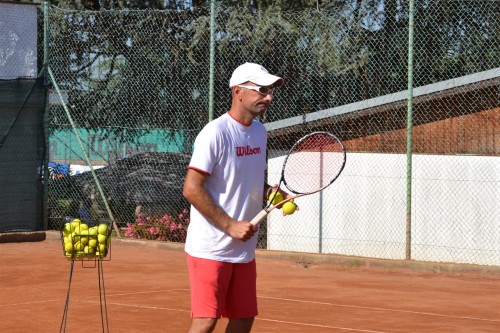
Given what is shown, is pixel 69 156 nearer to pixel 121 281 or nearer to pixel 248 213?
pixel 121 281

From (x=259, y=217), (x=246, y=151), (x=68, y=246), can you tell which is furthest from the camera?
(x=68, y=246)

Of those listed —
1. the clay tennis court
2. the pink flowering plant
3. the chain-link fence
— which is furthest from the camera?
the pink flowering plant

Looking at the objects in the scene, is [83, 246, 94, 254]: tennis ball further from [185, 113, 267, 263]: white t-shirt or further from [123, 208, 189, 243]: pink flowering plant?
[123, 208, 189, 243]: pink flowering plant

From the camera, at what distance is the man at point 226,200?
5.52m

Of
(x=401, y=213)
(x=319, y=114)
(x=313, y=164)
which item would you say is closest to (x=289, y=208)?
(x=313, y=164)

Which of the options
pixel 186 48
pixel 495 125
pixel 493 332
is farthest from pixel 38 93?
pixel 493 332

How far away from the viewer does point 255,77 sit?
18.3ft

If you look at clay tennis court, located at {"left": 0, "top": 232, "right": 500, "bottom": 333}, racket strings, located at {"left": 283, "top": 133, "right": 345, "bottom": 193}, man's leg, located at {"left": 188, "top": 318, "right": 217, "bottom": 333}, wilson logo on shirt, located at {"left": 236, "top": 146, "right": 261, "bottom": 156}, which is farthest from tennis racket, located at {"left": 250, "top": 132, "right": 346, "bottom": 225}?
clay tennis court, located at {"left": 0, "top": 232, "right": 500, "bottom": 333}

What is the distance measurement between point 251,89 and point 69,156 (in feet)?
43.3

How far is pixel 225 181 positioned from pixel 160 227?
431 inches

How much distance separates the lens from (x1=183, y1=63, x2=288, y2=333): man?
552cm

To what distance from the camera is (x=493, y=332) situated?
29.2ft

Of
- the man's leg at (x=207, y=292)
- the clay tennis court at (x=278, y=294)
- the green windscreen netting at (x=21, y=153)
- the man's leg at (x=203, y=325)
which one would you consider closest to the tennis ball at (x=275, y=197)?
the man's leg at (x=207, y=292)

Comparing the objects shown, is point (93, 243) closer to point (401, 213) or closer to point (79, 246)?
point (79, 246)
